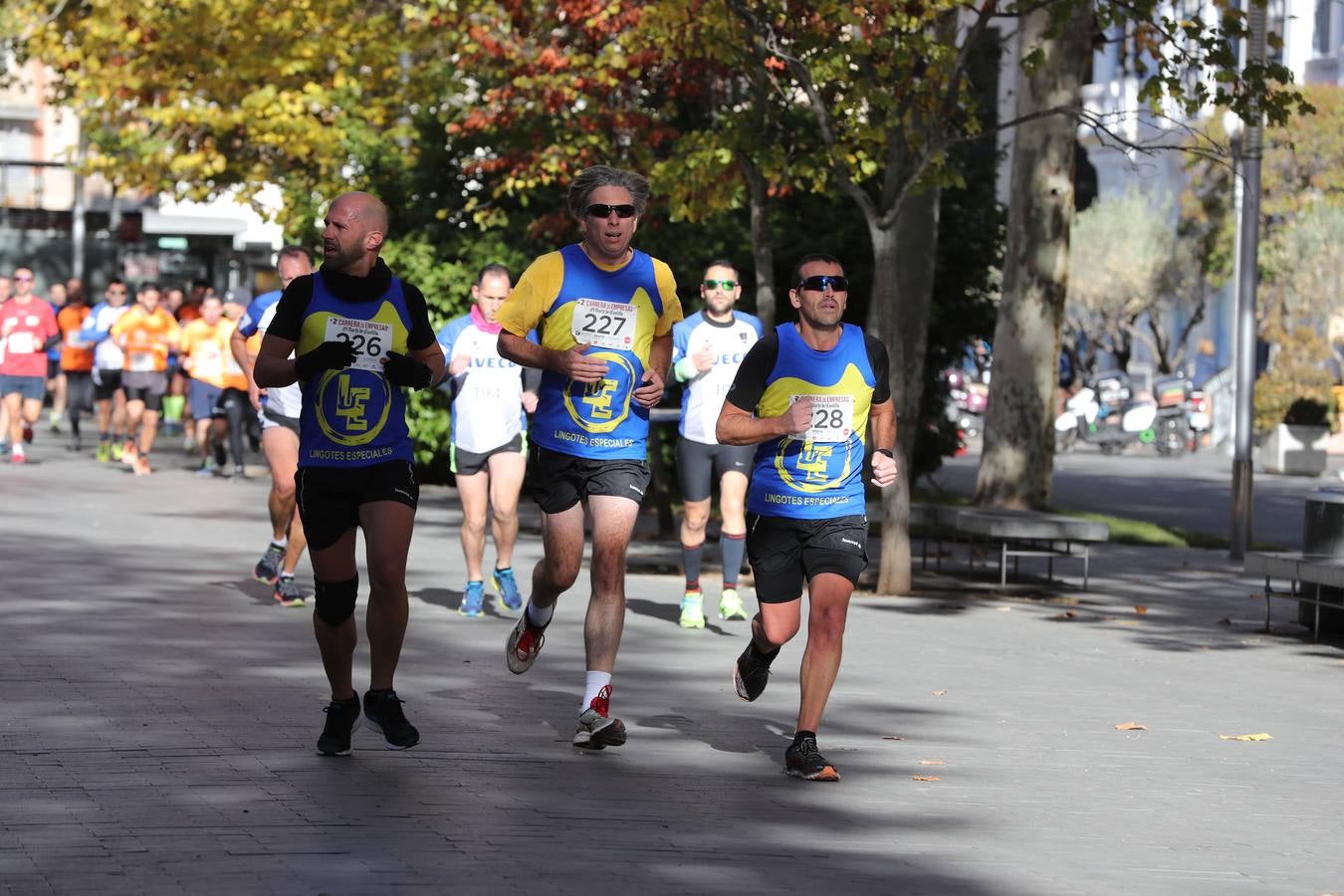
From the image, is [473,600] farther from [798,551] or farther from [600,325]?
[798,551]

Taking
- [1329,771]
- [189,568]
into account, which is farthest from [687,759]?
[189,568]

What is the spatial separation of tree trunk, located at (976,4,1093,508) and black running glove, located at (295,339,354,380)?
39.9ft

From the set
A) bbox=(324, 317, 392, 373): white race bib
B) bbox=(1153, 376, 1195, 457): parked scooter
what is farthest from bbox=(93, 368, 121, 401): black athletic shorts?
bbox=(1153, 376, 1195, 457): parked scooter

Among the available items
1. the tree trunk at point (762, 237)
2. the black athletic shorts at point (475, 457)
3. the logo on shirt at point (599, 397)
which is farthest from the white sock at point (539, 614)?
the tree trunk at point (762, 237)

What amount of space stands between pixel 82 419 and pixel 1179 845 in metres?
30.4

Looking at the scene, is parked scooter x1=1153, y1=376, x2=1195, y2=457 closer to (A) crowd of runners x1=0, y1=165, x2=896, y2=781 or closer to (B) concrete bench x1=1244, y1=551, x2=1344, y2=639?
(B) concrete bench x1=1244, y1=551, x2=1344, y2=639

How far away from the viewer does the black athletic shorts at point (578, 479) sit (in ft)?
26.5

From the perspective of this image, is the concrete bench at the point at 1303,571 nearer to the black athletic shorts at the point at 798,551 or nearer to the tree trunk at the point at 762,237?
the tree trunk at the point at 762,237

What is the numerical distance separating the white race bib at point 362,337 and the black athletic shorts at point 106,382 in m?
18.8

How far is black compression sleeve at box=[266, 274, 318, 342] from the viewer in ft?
24.7

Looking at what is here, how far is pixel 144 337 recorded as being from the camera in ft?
80.1

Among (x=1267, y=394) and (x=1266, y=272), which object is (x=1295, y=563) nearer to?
(x=1267, y=394)

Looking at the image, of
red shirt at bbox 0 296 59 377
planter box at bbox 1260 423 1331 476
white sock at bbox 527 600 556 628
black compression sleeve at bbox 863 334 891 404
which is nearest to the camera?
black compression sleeve at bbox 863 334 891 404

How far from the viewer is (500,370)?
40.0 feet
